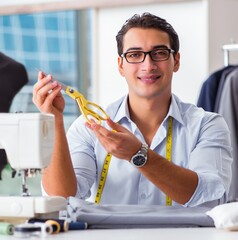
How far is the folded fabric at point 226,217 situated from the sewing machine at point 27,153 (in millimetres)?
411

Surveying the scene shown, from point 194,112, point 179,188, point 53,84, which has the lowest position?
point 179,188

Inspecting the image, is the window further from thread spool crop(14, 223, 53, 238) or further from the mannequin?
thread spool crop(14, 223, 53, 238)

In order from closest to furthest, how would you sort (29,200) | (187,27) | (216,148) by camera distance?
(29,200) → (216,148) → (187,27)

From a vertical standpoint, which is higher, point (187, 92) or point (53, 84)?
point (53, 84)

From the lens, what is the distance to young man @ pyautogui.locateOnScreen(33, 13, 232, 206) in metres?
2.21

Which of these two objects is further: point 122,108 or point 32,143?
point 122,108

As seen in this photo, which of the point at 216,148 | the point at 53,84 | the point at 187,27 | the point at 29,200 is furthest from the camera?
the point at 187,27

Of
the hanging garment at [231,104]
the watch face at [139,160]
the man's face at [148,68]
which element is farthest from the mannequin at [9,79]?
the watch face at [139,160]

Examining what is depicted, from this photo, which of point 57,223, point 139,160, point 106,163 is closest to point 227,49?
point 106,163

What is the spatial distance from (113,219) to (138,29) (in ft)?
2.79

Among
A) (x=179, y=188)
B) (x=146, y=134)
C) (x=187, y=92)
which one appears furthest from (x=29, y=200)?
(x=187, y=92)

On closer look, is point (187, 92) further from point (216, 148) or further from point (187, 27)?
point (216, 148)

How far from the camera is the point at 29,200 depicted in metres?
1.71

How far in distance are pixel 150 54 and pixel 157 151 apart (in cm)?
35
